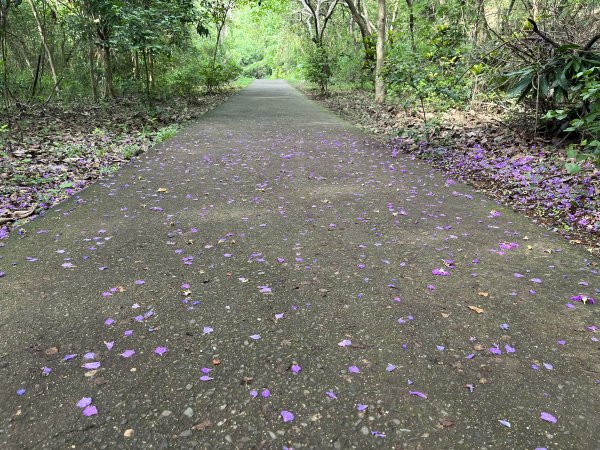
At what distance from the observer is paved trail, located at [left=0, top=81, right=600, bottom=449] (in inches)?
67.1

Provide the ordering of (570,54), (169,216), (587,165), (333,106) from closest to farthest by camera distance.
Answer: (169,216) → (587,165) → (570,54) → (333,106)

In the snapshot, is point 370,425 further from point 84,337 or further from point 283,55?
point 283,55

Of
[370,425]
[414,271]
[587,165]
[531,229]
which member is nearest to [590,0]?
[587,165]

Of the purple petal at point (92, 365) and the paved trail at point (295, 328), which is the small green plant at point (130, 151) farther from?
the purple petal at point (92, 365)

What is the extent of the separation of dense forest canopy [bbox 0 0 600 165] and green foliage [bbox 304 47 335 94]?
0.05 m

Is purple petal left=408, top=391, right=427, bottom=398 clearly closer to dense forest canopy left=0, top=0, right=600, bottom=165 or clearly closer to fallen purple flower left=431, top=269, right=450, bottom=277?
fallen purple flower left=431, top=269, right=450, bottom=277

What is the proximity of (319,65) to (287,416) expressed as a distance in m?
15.8

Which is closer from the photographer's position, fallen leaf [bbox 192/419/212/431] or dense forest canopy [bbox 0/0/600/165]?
fallen leaf [bbox 192/419/212/431]

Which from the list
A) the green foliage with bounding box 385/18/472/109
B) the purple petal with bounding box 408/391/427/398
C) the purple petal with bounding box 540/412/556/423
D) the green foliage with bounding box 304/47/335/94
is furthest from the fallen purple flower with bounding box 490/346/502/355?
the green foliage with bounding box 304/47/335/94

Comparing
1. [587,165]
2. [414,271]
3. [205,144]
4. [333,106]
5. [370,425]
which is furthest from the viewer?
[333,106]

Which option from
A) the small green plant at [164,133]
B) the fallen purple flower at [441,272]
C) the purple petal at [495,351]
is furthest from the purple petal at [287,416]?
the small green plant at [164,133]

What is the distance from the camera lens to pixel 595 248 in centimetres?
329

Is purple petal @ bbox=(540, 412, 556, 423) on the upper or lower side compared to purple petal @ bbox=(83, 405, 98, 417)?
lower

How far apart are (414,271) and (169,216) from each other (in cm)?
231
